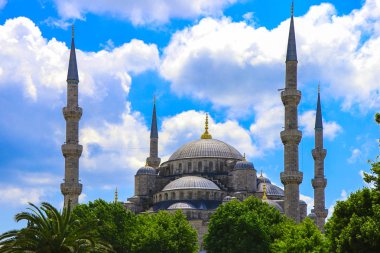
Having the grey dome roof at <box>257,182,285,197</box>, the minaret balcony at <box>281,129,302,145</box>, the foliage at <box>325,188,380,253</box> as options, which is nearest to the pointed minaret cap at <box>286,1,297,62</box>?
the minaret balcony at <box>281,129,302,145</box>

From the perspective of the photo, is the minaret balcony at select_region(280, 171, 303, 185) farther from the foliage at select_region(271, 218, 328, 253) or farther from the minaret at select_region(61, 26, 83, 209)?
the minaret at select_region(61, 26, 83, 209)

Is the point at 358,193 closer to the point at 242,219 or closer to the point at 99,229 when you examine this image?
the point at 242,219

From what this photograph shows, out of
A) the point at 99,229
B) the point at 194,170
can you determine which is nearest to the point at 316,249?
the point at 99,229

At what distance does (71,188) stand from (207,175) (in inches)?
1171

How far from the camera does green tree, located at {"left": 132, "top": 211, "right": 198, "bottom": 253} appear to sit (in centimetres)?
6331

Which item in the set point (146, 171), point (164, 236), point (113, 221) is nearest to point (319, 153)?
point (146, 171)

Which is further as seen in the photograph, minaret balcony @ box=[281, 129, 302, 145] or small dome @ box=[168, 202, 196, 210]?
small dome @ box=[168, 202, 196, 210]

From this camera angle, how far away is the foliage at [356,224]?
35344 millimetres

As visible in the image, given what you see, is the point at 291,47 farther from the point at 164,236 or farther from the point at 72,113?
the point at 164,236

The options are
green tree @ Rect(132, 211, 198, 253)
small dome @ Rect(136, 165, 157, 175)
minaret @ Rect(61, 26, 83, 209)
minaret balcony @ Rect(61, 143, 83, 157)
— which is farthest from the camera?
small dome @ Rect(136, 165, 157, 175)

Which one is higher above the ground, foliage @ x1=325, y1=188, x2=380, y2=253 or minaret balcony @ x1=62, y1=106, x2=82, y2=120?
minaret balcony @ x1=62, y1=106, x2=82, y2=120

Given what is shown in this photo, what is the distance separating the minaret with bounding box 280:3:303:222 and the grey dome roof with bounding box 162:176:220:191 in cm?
2273

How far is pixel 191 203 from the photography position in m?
96.4

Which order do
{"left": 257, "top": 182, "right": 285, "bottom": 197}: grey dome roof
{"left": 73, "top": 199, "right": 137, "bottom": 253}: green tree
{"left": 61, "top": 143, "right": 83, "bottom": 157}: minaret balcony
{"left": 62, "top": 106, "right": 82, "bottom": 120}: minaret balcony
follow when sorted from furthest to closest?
{"left": 257, "top": 182, "right": 285, "bottom": 197}: grey dome roof → {"left": 62, "top": 106, "right": 82, "bottom": 120}: minaret balcony → {"left": 61, "top": 143, "right": 83, "bottom": 157}: minaret balcony → {"left": 73, "top": 199, "right": 137, "bottom": 253}: green tree
